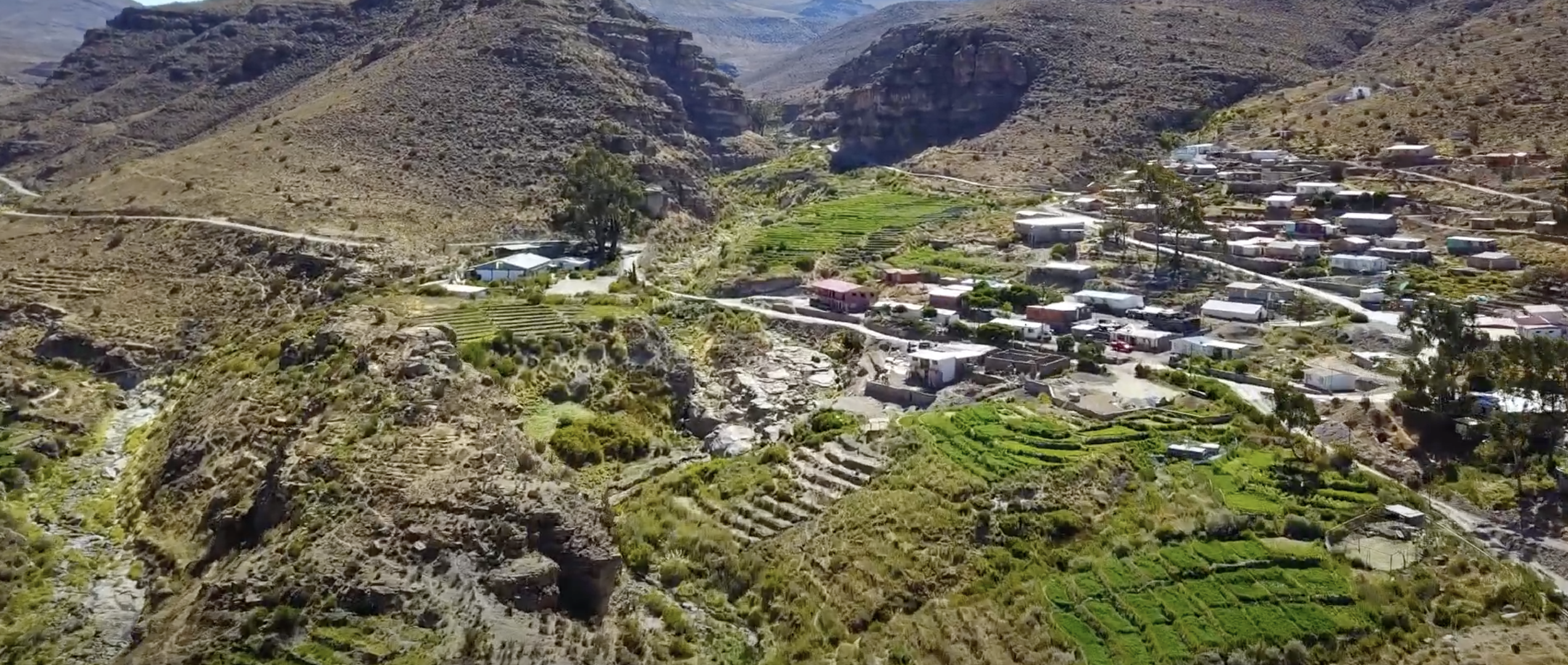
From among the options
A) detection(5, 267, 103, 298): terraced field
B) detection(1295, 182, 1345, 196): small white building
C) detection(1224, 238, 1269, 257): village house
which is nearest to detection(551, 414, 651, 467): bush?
detection(5, 267, 103, 298): terraced field

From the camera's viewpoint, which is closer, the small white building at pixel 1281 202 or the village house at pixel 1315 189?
the small white building at pixel 1281 202

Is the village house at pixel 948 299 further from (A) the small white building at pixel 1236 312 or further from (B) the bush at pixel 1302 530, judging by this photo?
(B) the bush at pixel 1302 530

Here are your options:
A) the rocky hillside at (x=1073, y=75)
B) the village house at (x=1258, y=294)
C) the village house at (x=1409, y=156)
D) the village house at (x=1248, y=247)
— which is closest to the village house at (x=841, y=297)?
the village house at (x=1258, y=294)

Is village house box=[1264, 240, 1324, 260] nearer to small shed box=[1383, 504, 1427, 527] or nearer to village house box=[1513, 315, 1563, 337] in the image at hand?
village house box=[1513, 315, 1563, 337]

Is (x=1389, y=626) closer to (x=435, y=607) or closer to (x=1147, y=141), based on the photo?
(x=435, y=607)

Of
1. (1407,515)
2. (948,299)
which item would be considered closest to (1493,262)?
(948,299)

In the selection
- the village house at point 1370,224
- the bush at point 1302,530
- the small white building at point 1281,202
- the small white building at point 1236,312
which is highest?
the small white building at point 1281,202
